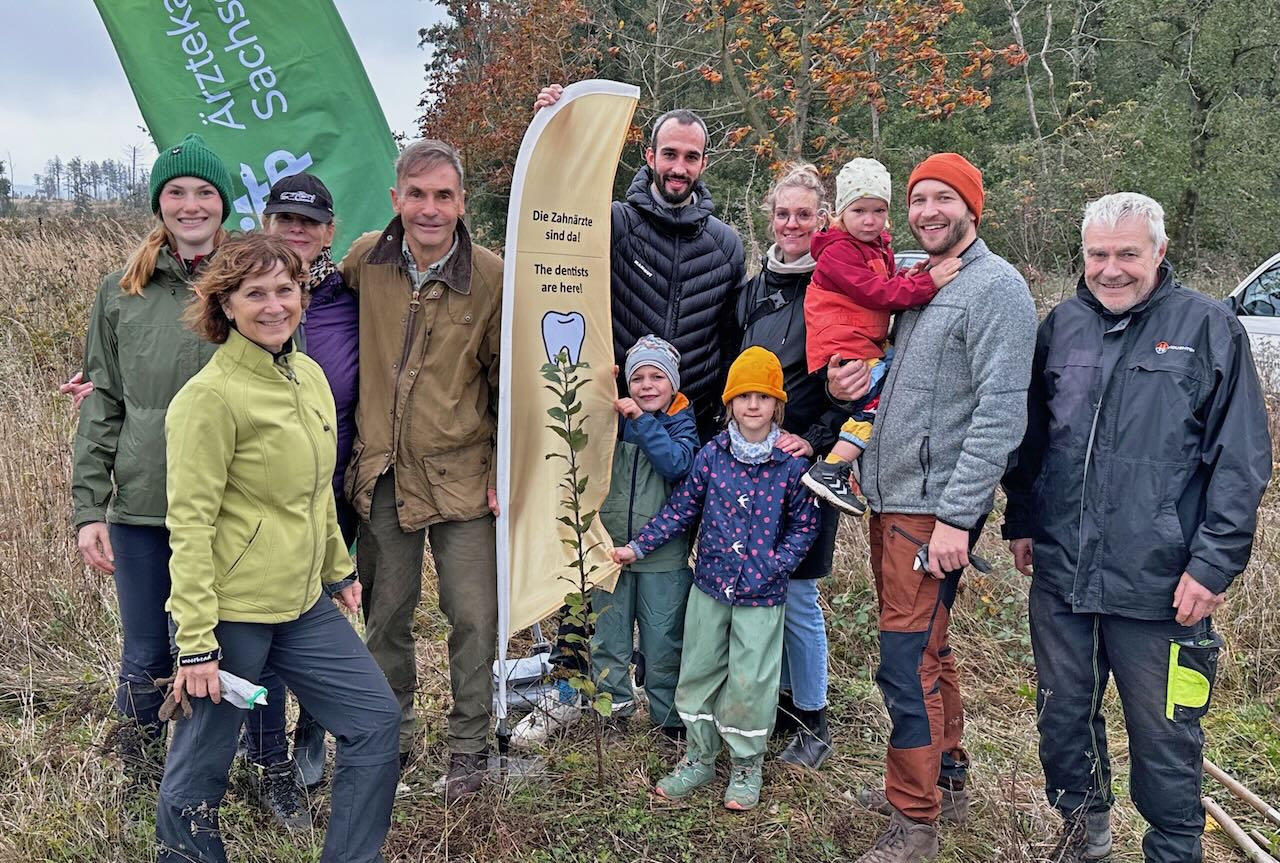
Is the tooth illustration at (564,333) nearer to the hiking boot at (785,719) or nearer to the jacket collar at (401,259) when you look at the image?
the jacket collar at (401,259)

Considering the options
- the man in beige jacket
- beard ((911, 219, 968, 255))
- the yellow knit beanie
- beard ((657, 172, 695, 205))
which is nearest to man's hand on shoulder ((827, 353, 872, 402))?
the yellow knit beanie

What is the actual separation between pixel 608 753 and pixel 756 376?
1.61 meters

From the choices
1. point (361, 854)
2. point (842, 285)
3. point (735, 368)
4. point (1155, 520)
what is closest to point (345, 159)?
point (735, 368)

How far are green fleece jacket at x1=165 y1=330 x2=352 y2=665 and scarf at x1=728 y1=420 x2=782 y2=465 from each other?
1416 millimetres

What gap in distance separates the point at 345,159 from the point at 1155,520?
145 inches

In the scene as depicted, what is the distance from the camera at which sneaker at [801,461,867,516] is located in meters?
3.09

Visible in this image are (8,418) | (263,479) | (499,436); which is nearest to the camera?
(263,479)

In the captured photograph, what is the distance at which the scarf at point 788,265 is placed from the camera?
3461 millimetres

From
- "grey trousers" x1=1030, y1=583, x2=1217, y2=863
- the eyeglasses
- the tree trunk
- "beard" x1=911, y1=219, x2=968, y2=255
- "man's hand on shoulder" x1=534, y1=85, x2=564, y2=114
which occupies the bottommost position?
"grey trousers" x1=1030, y1=583, x2=1217, y2=863

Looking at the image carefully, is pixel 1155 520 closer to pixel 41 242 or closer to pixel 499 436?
pixel 499 436

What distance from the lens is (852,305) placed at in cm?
313

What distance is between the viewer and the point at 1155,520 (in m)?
2.69

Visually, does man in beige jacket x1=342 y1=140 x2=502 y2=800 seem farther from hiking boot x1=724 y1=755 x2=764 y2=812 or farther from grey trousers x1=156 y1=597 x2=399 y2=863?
hiking boot x1=724 y1=755 x2=764 y2=812

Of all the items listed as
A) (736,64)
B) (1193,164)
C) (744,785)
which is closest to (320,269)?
(744,785)
